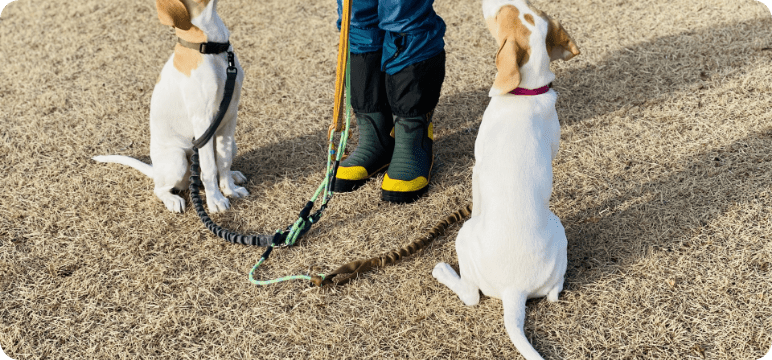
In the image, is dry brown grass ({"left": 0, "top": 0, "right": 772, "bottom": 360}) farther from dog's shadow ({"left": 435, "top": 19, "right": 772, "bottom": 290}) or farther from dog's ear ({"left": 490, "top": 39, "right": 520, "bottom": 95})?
dog's ear ({"left": 490, "top": 39, "right": 520, "bottom": 95})

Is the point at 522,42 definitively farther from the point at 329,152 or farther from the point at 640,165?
the point at 640,165

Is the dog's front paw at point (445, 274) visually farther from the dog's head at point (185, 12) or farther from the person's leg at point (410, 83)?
the dog's head at point (185, 12)

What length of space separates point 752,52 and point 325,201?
3549 millimetres

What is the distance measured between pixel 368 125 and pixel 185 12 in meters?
1.20

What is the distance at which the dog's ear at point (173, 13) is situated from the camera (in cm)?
265

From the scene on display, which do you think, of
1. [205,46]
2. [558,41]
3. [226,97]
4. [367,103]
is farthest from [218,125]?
[558,41]

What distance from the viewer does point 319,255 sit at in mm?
2941

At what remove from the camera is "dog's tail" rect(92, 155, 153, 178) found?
Result: 134 inches

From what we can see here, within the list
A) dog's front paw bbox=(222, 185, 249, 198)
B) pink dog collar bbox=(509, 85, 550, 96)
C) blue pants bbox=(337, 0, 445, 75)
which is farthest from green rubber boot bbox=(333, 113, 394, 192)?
pink dog collar bbox=(509, 85, 550, 96)

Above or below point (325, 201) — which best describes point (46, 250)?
below

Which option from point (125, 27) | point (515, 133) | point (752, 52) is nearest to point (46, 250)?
point (515, 133)

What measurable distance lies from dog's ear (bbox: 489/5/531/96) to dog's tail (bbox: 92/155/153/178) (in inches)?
81.8

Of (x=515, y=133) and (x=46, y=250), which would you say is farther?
(x=46, y=250)

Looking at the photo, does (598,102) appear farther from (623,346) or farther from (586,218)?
(623,346)
